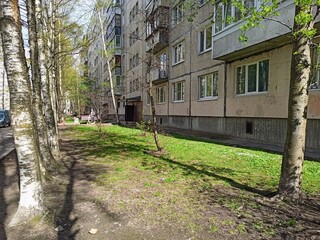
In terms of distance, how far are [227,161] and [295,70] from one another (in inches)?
164

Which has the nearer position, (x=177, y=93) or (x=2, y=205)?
(x=2, y=205)

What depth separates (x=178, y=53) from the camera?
2083cm

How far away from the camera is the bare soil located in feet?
11.0

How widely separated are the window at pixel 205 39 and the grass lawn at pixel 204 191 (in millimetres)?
9709

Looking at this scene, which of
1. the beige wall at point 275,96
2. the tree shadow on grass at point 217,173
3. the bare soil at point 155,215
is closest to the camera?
the bare soil at point 155,215

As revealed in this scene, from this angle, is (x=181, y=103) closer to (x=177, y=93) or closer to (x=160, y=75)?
(x=177, y=93)

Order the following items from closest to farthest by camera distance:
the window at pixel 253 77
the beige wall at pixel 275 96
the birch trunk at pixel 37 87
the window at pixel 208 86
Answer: the birch trunk at pixel 37 87, the beige wall at pixel 275 96, the window at pixel 253 77, the window at pixel 208 86

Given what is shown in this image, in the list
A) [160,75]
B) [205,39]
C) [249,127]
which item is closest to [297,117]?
[249,127]

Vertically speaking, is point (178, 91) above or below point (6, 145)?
above

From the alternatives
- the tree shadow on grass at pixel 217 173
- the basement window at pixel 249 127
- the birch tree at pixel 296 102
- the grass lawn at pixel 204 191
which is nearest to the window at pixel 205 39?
the basement window at pixel 249 127

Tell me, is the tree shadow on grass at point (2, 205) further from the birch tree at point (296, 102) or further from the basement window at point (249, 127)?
the basement window at point (249, 127)

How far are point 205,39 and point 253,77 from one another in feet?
17.4

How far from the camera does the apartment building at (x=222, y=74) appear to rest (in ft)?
31.8

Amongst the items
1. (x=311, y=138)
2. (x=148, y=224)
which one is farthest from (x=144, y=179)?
(x=311, y=138)
